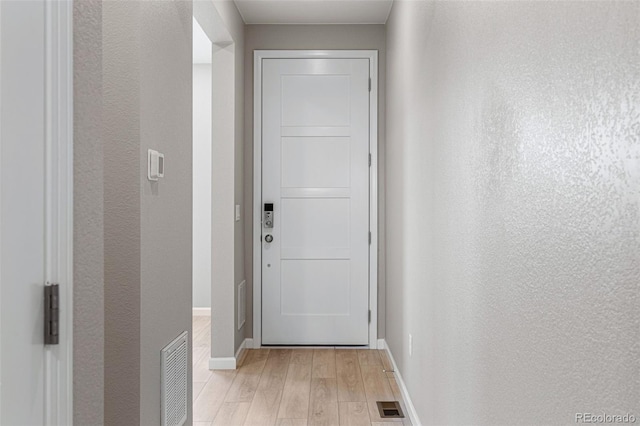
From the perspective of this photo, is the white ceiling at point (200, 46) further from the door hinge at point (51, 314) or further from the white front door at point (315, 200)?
the door hinge at point (51, 314)

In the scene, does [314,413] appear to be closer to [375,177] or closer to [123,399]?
[123,399]

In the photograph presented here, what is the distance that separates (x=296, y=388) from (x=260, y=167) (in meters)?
1.77

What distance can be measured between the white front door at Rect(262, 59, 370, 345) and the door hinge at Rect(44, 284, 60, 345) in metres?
3.49

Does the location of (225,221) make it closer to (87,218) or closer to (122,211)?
(122,211)

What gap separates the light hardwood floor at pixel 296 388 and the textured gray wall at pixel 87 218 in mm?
2073

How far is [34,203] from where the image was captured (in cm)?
87

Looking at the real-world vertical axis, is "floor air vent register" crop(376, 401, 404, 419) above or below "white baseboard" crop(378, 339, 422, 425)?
below

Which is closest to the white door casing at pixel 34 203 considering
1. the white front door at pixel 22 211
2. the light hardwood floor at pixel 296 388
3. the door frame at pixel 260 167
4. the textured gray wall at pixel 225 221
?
the white front door at pixel 22 211

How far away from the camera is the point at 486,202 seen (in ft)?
5.51

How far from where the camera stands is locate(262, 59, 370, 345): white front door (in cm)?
439

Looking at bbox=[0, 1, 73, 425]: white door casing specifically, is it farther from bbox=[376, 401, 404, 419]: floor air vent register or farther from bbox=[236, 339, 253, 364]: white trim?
bbox=[236, 339, 253, 364]: white trim

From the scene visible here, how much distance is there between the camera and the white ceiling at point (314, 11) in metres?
3.89

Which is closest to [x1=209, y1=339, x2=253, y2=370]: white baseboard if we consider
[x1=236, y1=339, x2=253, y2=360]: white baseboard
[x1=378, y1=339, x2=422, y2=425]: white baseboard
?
[x1=236, y1=339, x2=253, y2=360]: white baseboard

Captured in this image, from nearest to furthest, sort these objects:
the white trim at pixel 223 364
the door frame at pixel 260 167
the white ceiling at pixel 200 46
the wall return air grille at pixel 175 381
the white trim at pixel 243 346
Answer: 1. the wall return air grille at pixel 175 381
2. the white trim at pixel 223 364
3. the white trim at pixel 243 346
4. the door frame at pixel 260 167
5. the white ceiling at pixel 200 46
